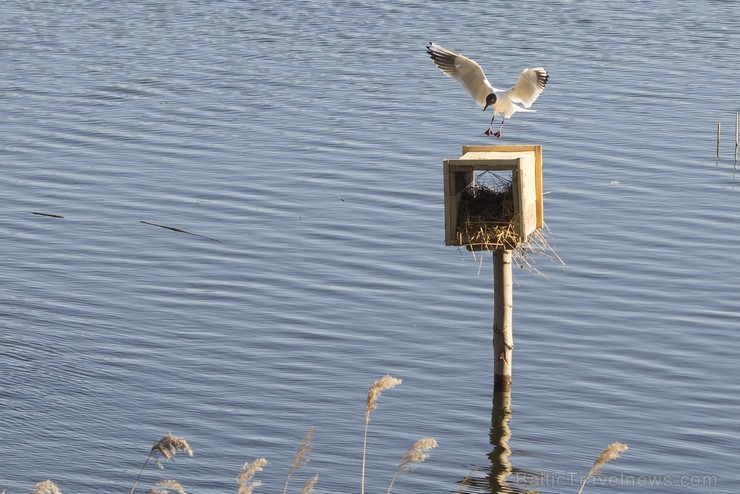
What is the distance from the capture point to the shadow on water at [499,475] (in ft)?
31.7

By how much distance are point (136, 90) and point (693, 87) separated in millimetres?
8578

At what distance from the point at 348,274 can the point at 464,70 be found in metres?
2.82

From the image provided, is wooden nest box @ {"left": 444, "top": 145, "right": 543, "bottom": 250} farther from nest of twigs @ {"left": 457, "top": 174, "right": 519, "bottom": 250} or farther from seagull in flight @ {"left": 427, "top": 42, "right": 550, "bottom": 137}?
seagull in flight @ {"left": 427, "top": 42, "right": 550, "bottom": 137}

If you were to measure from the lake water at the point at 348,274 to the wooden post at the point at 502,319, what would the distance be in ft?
0.80

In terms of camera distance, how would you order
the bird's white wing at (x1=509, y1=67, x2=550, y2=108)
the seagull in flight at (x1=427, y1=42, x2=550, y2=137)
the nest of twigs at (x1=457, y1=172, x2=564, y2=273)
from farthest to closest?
the seagull in flight at (x1=427, y1=42, x2=550, y2=137) < the bird's white wing at (x1=509, y1=67, x2=550, y2=108) < the nest of twigs at (x1=457, y1=172, x2=564, y2=273)

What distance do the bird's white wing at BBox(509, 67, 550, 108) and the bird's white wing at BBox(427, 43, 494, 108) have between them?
25cm

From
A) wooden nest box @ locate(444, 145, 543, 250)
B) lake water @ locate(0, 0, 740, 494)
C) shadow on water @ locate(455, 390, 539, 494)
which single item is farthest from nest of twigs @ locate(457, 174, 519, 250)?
shadow on water @ locate(455, 390, 539, 494)

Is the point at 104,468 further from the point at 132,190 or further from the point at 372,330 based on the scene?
the point at 132,190

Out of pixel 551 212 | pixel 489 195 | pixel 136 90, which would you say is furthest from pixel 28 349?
pixel 136 90

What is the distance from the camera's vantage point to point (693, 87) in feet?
69.6

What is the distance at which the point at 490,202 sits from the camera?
32.5 ft

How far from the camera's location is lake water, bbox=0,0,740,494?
1030cm

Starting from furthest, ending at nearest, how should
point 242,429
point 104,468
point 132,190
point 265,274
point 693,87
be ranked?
point 693,87 < point 132,190 < point 265,274 < point 242,429 < point 104,468

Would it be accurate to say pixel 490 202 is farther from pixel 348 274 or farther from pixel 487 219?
pixel 348 274
